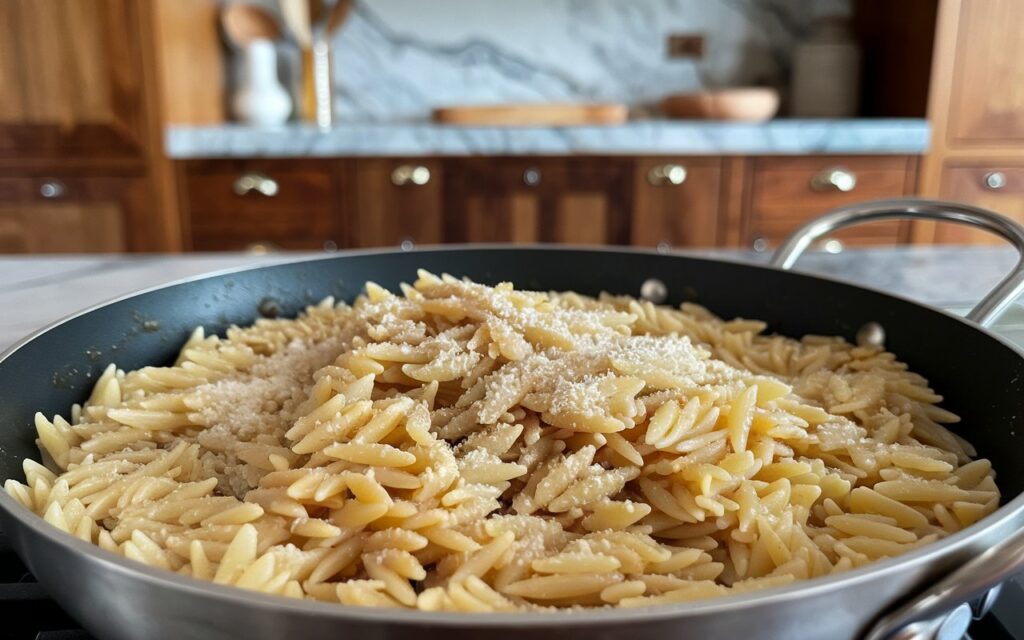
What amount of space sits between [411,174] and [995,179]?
2062 millimetres

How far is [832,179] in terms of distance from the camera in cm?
275

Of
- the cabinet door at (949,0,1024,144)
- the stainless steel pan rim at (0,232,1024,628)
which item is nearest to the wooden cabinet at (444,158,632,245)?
the cabinet door at (949,0,1024,144)

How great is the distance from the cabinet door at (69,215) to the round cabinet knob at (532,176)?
1308 mm

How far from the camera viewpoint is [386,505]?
61 centimetres

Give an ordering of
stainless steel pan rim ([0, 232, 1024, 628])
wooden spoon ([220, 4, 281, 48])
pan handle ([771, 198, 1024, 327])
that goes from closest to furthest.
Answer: stainless steel pan rim ([0, 232, 1024, 628]), pan handle ([771, 198, 1024, 327]), wooden spoon ([220, 4, 281, 48])

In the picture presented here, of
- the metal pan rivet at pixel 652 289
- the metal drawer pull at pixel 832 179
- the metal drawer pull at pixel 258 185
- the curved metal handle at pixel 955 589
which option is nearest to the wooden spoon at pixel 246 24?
the metal drawer pull at pixel 258 185

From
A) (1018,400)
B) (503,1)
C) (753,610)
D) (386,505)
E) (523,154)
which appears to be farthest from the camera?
(503,1)

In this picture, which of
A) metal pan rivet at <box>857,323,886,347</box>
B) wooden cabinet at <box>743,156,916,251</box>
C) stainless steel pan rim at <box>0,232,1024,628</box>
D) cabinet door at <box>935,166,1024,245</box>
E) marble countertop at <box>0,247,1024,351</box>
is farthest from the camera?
cabinet door at <box>935,166,1024,245</box>

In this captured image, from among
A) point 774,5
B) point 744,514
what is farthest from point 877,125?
point 744,514

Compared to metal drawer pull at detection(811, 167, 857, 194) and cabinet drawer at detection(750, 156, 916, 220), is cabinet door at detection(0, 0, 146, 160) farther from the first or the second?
metal drawer pull at detection(811, 167, 857, 194)

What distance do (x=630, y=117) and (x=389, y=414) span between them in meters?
2.89

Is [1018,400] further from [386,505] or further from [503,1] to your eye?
[503,1]

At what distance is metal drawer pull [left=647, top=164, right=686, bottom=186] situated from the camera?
2697mm

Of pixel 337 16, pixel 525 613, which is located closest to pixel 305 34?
pixel 337 16
